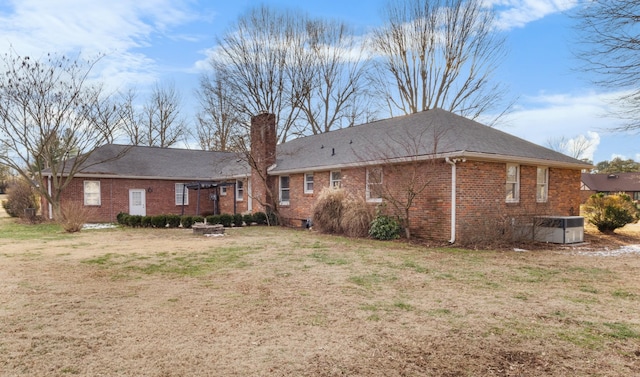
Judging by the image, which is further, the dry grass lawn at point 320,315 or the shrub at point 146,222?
the shrub at point 146,222

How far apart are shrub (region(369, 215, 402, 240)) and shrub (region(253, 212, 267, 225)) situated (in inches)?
303

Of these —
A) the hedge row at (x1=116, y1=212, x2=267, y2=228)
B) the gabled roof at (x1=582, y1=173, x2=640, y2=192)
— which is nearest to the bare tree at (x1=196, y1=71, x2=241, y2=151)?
the hedge row at (x1=116, y1=212, x2=267, y2=228)

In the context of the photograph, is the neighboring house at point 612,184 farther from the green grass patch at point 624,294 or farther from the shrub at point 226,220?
the green grass patch at point 624,294

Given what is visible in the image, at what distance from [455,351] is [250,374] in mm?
1986

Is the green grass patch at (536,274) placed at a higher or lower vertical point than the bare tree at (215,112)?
lower

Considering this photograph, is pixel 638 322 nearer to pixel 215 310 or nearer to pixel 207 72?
pixel 215 310

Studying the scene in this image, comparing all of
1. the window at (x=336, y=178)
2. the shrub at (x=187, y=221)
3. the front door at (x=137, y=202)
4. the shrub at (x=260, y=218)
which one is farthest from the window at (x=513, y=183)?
the front door at (x=137, y=202)

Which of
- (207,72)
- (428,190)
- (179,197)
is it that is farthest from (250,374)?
(207,72)

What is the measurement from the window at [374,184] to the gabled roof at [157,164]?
896 cm

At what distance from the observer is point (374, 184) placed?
13875 millimetres

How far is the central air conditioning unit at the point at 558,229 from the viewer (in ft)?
39.0

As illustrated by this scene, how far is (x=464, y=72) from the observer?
26828mm

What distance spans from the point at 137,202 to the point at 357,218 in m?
15.9

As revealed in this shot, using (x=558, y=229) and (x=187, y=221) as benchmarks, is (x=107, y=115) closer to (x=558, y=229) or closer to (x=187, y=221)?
(x=187, y=221)
